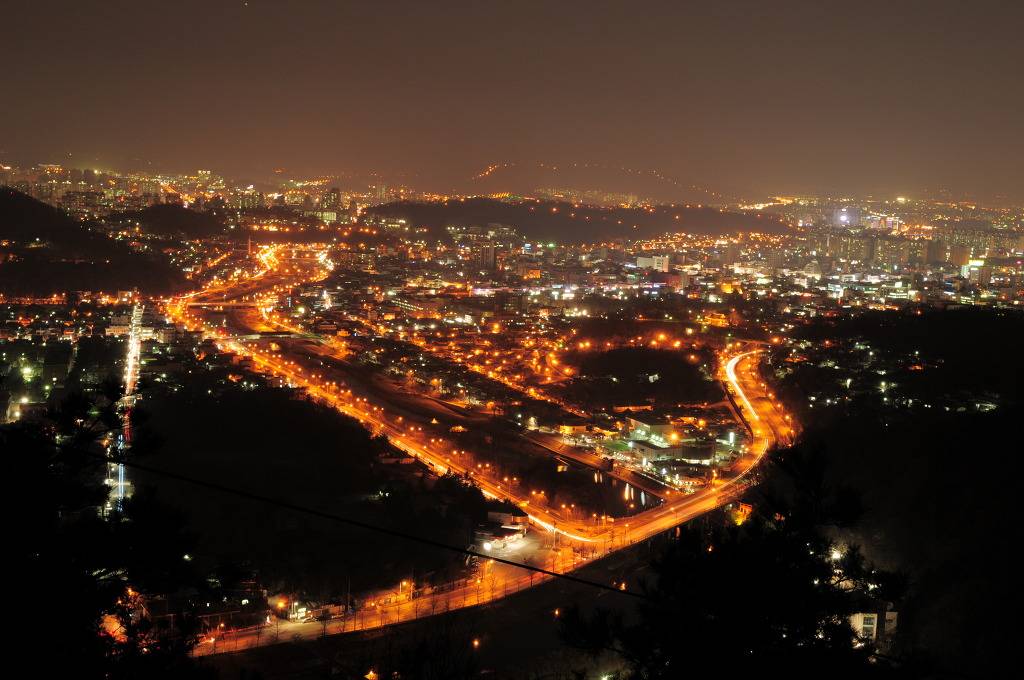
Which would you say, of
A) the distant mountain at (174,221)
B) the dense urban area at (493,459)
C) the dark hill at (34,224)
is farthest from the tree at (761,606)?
the distant mountain at (174,221)

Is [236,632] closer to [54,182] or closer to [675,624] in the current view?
[675,624]

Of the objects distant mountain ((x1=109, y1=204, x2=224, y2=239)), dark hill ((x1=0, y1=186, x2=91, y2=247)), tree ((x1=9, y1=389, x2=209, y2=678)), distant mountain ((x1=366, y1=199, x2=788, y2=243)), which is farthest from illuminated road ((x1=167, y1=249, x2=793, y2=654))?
distant mountain ((x1=366, y1=199, x2=788, y2=243))

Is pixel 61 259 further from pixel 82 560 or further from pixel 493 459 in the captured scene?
pixel 82 560

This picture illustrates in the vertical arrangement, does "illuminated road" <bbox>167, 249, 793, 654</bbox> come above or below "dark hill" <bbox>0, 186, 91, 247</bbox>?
below

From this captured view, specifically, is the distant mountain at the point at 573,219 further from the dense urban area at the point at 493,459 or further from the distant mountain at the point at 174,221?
the dense urban area at the point at 493,459

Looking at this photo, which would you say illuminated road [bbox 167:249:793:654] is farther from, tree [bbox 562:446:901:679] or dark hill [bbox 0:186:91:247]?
dark hill [bbox 0:186:91:247]

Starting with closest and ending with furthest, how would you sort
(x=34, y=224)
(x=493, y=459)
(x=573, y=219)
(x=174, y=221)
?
(x=493, y=459)
(x=34, y=224)
(x=174, y=221)
(x=573, y=219)

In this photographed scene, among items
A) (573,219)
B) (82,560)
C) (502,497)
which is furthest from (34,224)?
(573,219)
